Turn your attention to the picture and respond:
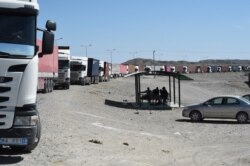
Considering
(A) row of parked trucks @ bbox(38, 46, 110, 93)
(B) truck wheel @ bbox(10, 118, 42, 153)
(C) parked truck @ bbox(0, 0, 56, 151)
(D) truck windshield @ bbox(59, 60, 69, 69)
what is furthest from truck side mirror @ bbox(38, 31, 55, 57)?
(D) truck windshield @ bbox(59, 60, 69, 69)

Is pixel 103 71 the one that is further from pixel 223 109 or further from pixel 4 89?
pixel 4 89

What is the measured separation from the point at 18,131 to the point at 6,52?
1684mm

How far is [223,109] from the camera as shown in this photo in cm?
3148

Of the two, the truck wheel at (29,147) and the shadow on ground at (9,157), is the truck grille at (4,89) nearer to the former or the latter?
A: the truck wheel at (29,147)

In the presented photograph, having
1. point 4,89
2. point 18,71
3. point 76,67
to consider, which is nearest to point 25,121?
point 4,89

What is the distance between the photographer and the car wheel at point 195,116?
106ft

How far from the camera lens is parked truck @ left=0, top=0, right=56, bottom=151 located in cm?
1135

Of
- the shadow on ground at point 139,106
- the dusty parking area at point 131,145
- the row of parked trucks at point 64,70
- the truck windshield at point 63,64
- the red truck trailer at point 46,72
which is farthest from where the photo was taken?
the truck windshield at point 63,64

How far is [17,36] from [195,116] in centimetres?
2211

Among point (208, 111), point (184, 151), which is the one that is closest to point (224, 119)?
point (208, 111)

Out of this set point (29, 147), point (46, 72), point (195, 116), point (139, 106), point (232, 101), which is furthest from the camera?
point (46, 72)

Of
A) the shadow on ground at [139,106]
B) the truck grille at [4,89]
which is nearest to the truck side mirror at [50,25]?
the truck grille at [4,89]

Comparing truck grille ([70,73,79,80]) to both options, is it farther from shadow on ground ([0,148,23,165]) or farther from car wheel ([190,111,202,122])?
shadow on ground ([0,148,23,165])

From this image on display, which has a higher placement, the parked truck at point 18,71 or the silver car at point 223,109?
the parked truck at point 18,71
